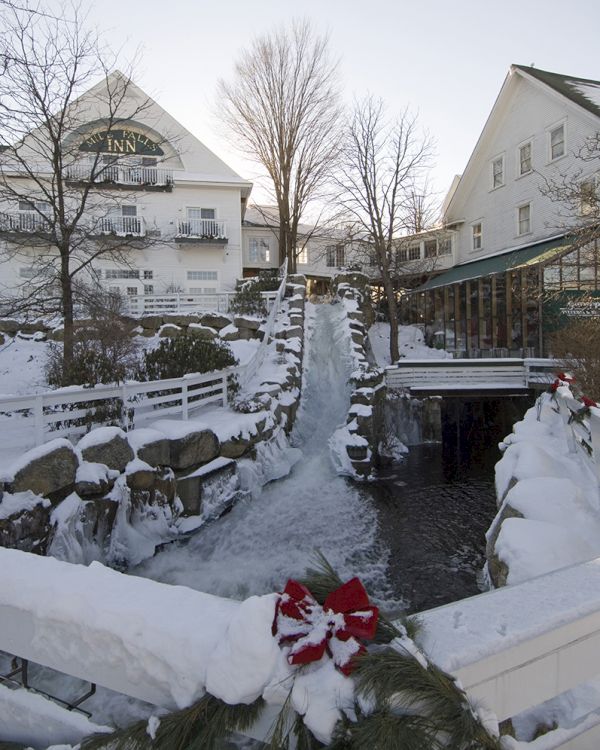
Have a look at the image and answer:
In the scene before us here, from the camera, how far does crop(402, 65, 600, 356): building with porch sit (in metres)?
16.9

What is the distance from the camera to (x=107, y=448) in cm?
660

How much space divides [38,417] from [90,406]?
6.21 feet

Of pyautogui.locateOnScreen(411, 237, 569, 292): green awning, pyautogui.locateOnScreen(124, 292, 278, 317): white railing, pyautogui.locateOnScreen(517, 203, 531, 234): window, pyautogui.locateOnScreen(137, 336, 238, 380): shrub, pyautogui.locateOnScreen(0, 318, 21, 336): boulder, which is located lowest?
pyautogui.locateOnScreen(137, 336, 238, 380): shrub

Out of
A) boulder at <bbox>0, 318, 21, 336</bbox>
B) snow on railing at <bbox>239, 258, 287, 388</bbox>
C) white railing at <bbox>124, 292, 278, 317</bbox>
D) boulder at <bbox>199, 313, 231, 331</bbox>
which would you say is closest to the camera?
snow on railing at <bbox>239, 258, 287, 388</bbox>

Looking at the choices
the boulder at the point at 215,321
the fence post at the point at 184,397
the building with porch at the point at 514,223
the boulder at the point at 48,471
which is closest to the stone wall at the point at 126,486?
the boulder at the point at 48,471

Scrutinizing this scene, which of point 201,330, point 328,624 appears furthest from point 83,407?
point 201,330

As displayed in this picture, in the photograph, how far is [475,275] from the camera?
20359 millimetres

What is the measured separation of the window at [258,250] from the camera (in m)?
30.4

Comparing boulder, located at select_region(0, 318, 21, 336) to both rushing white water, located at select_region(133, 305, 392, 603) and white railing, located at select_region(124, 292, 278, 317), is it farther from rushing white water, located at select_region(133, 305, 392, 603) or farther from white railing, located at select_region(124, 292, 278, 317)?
rushing white water, located at select_region(133, 305, 392, 603)

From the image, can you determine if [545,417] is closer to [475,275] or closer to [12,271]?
[475,275]

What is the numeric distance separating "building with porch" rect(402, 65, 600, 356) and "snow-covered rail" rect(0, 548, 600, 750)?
1497cm

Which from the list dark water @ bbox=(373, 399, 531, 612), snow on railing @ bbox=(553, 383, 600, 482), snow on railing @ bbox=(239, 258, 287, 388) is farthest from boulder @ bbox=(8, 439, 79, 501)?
snow on railing @ bbox=(239, 258, 287, 388)

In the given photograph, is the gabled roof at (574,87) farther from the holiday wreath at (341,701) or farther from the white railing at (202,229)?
the holiday wreath at (341,701)

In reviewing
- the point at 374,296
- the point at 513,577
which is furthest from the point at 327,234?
the point at 513,577
